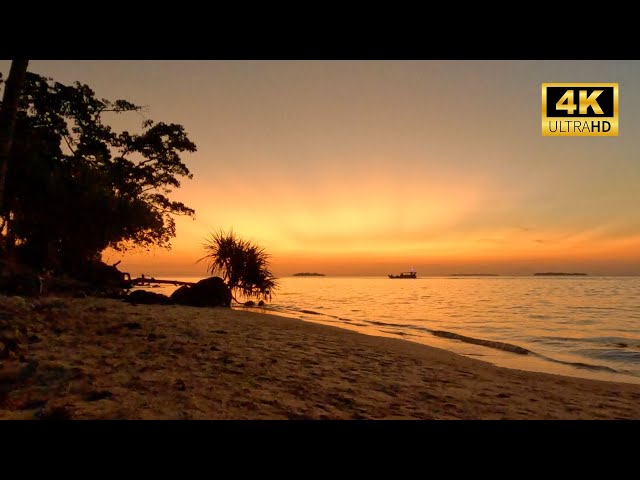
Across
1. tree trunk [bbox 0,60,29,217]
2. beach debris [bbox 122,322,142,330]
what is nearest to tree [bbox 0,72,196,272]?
tree trunk [bbox 0,60,29,217]

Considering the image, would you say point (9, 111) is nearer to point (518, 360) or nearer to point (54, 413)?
point (54, 413)

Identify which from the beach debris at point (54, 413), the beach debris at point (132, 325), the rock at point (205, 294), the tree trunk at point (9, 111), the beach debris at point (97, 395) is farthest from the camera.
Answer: the rock at point (205, 294)

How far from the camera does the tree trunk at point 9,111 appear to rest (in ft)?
30.4

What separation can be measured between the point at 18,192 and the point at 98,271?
7.61m

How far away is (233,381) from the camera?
430 centimetres

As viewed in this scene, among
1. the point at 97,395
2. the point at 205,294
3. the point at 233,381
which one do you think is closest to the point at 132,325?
the point at 233,381

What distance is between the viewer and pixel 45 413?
114 inches

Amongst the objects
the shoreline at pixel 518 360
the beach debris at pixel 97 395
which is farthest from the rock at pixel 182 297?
the beach debris at pixel 97 395

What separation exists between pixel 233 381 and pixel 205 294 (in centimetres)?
1289

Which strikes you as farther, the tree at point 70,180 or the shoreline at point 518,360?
the tree at point 70,180

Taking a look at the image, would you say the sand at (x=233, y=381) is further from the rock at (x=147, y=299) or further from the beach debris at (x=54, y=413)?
the rock at (x=147, y=299)

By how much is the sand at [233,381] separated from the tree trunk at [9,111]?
14.9 ft
